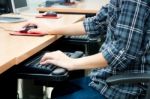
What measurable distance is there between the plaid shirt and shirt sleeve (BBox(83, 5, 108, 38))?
0.27 metres

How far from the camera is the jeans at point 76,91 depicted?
4.43ft

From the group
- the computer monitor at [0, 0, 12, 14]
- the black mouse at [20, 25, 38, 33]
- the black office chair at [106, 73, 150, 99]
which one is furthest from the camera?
the computer monitor at [0, 0, 12, 14]

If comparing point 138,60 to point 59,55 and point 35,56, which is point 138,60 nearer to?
point 59,55

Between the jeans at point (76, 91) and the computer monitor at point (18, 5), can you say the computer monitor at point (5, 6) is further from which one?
the jeans at point (76, 91)

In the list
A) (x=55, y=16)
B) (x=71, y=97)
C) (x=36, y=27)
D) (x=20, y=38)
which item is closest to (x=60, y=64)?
(x=71, y=97)

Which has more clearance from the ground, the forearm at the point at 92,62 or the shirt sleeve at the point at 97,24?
the shirt sleeve at the point at 97,24

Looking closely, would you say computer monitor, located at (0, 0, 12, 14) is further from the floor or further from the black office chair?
the black office chair

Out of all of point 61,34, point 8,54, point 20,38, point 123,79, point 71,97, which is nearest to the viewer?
point 123,79

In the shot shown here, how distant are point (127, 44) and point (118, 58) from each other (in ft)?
0.22

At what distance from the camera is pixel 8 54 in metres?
1.27

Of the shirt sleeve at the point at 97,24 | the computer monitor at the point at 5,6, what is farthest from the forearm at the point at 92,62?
the computer monitor at the point at 5,6

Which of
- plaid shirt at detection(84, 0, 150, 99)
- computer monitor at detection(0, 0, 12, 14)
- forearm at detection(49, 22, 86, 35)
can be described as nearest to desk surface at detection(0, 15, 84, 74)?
forearm at detection(49, 22, 86, 35)

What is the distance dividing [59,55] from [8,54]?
0.73ft

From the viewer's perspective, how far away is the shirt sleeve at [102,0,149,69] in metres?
1.12
